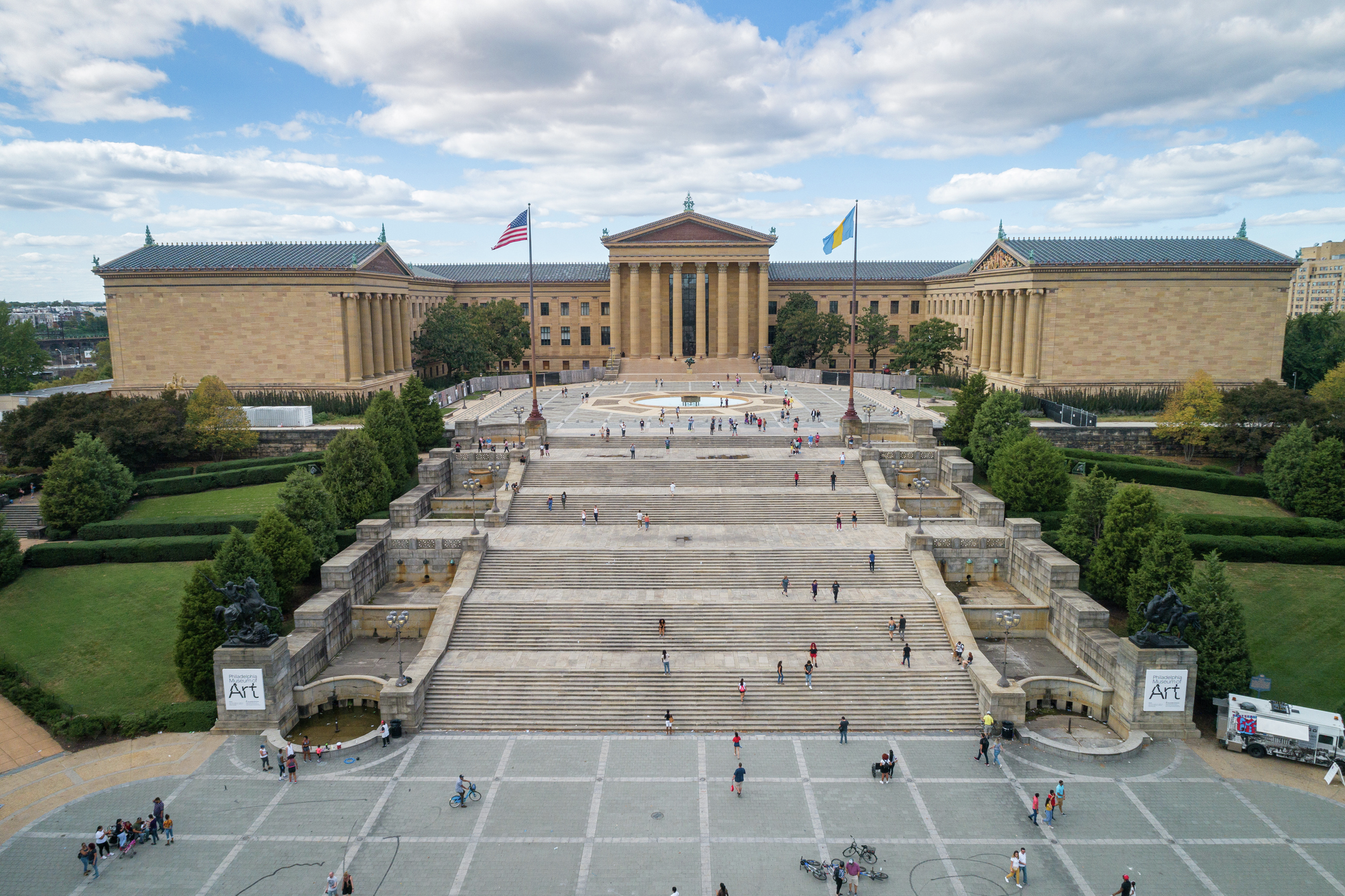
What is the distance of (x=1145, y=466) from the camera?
50.2 meters

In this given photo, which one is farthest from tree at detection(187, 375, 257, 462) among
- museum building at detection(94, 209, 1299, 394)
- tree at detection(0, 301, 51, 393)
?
tree at detection(0, 301, 51, 393)

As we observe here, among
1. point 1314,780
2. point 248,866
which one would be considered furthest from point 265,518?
point 1314,780

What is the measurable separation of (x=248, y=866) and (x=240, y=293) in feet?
194

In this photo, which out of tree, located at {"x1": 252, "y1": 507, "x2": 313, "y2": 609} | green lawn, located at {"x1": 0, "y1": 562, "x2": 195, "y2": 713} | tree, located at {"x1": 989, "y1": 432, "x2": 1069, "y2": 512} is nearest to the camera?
green lawn, located at {"x1": 0, "y1": 562, "x2": 195, "y2": 713}

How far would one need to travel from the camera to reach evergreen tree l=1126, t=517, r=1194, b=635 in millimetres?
33625

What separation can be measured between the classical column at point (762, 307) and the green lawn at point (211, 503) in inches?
2476

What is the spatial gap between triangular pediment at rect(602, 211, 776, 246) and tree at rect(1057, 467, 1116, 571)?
62.1m

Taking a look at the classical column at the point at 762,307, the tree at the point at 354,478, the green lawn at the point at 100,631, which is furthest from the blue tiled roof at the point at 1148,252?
the green lawn at the point at 100,631

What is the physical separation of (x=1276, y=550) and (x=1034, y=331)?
117 feet

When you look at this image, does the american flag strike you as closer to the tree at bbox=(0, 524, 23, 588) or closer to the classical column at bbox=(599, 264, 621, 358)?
the tree at bbox=(0, 524, 23, 588)

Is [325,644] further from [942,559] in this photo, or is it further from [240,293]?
[240,293]

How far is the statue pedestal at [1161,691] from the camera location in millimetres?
30328

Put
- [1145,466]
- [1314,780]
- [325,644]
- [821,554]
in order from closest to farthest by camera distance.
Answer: [1314,780], [325,644], [821,554], [1145,466]

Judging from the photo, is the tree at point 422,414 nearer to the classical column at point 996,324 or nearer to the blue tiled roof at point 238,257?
the blue tiled roof at point 238,257
